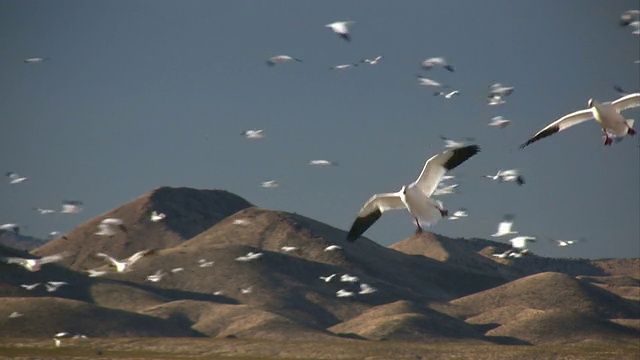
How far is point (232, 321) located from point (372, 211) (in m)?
92.3

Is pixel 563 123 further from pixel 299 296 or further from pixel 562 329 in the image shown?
pixel 299 296

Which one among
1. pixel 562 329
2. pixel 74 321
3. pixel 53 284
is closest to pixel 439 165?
pixel 53 284

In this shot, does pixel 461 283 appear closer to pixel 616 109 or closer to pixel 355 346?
pixel 355 346

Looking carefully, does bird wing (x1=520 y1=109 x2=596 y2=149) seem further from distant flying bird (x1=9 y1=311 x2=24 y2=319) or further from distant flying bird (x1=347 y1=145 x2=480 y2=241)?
distant flying bird (x1=9 y1=311 x2=24 y2=319)

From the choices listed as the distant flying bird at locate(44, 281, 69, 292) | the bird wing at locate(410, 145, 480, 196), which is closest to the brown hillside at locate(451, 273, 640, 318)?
the distant flying bird at locate(44, 281, 69, 292)

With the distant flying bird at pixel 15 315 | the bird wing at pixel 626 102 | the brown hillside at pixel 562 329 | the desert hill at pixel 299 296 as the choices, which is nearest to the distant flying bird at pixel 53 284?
the desert hill at pixel 299 296

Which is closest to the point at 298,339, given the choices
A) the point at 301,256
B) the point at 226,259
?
the point at 226,259

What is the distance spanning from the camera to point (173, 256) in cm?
Result: 16212

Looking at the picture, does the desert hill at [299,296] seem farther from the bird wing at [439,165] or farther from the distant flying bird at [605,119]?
the bird wing at [439,165]

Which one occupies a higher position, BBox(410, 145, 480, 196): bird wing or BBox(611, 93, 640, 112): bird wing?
BBox(611, 93, 640, 112): bird wing

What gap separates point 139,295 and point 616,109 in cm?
11278

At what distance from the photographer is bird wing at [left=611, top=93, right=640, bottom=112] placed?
1524 inches

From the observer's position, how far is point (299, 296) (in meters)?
152

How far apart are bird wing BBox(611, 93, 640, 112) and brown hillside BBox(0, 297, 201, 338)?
82925 millimetres
